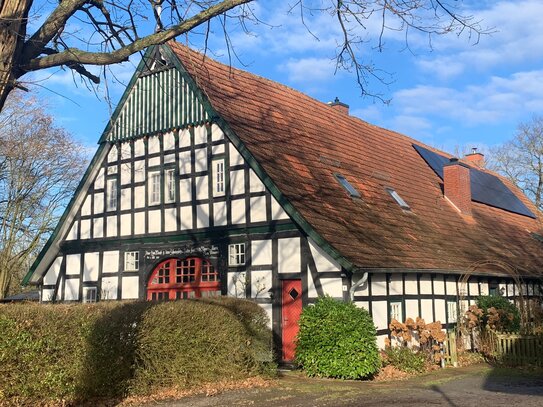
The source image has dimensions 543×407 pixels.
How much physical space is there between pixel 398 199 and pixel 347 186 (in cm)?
274

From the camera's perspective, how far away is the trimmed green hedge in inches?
395

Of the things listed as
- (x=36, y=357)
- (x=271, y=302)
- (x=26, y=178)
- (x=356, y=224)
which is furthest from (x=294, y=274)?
(x=26, y=178)

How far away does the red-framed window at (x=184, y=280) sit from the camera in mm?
17922

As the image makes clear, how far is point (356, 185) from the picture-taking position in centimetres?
1972

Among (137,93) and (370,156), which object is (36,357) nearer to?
(137,93)

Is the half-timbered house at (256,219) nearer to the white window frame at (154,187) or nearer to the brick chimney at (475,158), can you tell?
the white window frame at (154,187)

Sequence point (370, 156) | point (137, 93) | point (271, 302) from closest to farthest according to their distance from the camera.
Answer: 1. point (271, 302)
2. point (137, 93)
3. point (370, 156)

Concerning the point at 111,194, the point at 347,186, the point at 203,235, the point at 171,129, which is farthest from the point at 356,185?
the point at 111,194

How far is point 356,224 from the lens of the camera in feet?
55.3

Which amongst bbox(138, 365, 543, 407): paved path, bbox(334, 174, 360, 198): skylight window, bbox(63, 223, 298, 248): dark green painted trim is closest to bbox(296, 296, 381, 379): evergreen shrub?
bbox(138, 365, 543, 407): paved path

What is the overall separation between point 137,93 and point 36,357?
38.6ft

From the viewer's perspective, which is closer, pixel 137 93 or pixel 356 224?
pixel 356 224

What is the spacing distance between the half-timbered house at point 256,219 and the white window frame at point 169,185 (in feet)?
0.12

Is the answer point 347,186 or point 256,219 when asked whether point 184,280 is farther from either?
point 347,186
